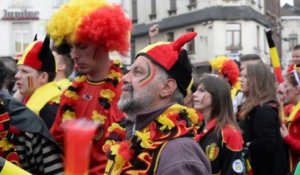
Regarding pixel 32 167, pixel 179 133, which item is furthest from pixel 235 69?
pixel 179 133

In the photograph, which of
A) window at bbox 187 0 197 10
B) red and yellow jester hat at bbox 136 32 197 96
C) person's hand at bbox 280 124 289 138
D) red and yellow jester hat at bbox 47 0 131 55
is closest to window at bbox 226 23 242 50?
window at bbox 187 0 197 10

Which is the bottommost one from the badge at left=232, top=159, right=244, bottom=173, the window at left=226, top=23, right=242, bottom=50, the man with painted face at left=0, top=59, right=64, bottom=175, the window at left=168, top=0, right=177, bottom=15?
the badge at left=232, top=159, right=244, bottom=173

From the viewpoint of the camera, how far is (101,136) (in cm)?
472

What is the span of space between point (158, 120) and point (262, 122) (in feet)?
9.47

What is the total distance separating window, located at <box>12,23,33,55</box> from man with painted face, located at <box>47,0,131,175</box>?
30.8 metres

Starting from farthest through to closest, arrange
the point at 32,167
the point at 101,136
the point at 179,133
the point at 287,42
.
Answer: the point at 287,42 < the point at 101,136 < the point at 32,167 < the point at 179,133

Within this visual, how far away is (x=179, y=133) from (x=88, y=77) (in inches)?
70.2

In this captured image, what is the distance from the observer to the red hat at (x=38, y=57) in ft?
17.2

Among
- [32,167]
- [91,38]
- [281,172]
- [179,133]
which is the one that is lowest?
[281,172]

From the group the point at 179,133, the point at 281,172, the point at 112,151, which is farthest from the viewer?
the point at 281,172

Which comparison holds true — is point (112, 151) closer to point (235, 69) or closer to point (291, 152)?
point (291, 152)

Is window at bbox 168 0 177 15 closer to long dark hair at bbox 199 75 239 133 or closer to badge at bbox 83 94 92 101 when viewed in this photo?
long dark hair at bbox 199 75 239 133

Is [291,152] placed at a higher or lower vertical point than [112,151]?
lower

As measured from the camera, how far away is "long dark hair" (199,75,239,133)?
5.43m
